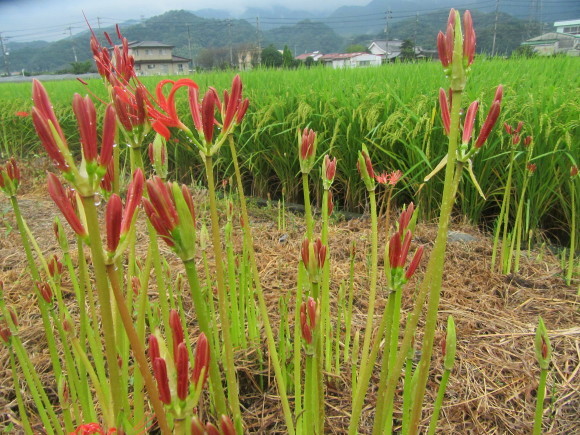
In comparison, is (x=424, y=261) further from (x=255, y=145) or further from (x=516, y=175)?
(x=255, y=145)

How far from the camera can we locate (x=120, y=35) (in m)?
0.79

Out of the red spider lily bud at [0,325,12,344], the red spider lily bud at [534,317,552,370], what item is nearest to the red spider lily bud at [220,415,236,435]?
the red spider lily bud at [534,317,552,370]

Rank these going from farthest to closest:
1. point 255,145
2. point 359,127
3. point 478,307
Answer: point 255,145 < point 359,127 < point 478,307

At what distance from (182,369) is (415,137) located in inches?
93.8

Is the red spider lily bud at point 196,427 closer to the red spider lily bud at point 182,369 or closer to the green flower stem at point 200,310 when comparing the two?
the red spider lily bud at point 182,369

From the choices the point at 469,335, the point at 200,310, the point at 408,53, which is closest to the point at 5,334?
the point at 200,310

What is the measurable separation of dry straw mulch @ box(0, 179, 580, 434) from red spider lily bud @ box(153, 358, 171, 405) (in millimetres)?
767

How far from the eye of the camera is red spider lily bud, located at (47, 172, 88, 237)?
0.40 metres

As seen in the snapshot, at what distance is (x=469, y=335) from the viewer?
148 cm

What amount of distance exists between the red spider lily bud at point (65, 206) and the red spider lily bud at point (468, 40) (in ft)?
1.42

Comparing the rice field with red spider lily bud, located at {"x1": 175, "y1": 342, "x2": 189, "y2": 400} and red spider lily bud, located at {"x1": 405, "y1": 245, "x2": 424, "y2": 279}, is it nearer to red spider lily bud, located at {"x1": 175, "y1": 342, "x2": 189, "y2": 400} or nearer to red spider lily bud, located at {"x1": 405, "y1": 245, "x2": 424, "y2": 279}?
red spider lily bud, located at {"x1": 405, "y1": 245, "x2": 424, "y2": 279}

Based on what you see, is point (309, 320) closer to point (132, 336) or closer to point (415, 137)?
point (132, 336)

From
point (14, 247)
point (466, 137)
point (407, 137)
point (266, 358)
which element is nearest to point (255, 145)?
point (407, 137)

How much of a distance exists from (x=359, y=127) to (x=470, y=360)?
1.83m
